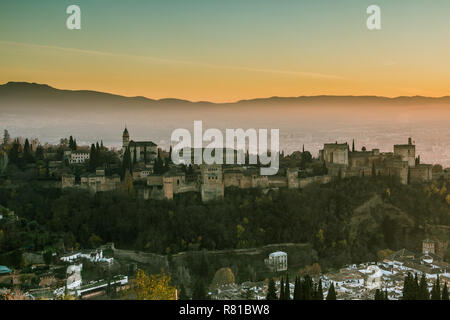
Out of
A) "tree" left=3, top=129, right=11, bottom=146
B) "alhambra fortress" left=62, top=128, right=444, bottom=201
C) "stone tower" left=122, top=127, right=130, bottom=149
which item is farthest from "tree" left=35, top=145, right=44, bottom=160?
"stone tower" left=122, top=127, right=130, bottom=149

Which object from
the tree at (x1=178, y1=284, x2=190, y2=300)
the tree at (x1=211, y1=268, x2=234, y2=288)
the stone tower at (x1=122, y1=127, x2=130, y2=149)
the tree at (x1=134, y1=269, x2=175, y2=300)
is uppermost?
the stone tower at (x1=122, y1=127, x2=130, y2=149)

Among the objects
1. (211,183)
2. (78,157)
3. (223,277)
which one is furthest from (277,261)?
(78,157)

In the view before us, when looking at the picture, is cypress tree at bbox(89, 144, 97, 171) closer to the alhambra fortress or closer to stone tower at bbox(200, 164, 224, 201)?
the alhambra fortress

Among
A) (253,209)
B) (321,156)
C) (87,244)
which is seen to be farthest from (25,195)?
(321,156)
